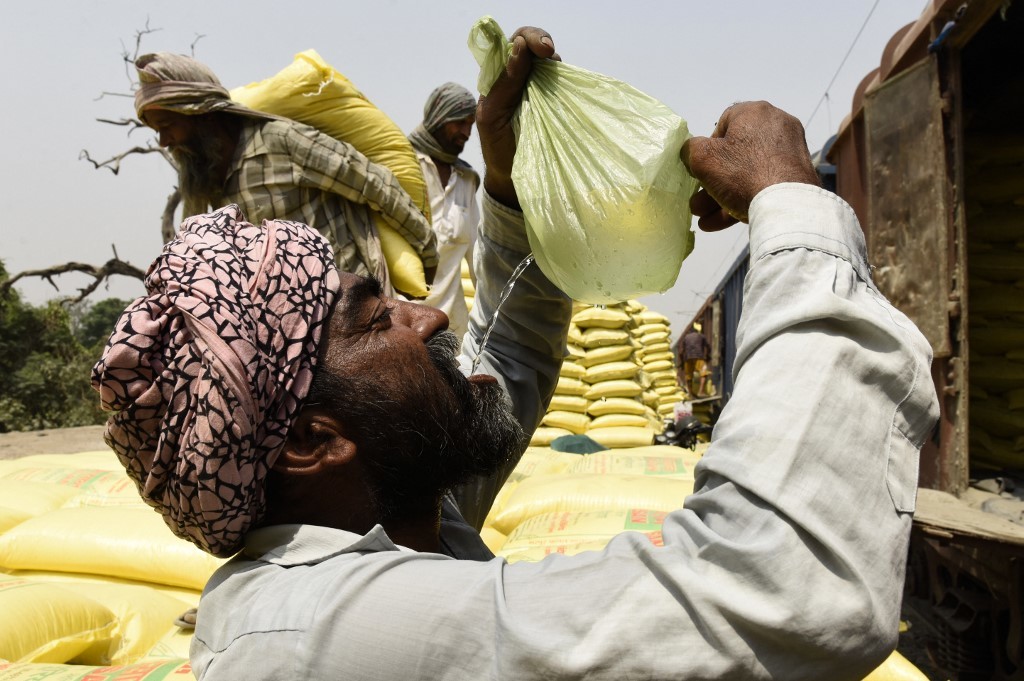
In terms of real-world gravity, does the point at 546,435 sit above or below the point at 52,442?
above

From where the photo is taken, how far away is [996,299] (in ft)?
13.7

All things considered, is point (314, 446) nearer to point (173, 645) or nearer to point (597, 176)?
point (597, 176)

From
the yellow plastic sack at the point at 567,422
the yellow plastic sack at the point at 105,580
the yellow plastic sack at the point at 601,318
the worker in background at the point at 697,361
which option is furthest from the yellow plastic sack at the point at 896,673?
the worker in background at the point at 697,361

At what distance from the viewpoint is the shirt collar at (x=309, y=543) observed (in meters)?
0.87

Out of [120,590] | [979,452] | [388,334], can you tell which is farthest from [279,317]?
[979,452]

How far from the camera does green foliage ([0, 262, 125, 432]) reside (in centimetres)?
1134

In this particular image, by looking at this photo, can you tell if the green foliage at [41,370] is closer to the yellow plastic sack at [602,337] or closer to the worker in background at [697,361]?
the yellow plastic sack at [602,337]

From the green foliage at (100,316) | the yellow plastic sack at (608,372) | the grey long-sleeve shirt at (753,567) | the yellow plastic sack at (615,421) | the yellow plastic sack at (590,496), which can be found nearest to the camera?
the grey long-sleeve shirt at (753,567)

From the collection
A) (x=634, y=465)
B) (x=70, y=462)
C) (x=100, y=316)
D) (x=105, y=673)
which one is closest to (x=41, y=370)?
(x=70, y=462)

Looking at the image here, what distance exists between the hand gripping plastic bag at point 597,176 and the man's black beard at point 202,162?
1.55 metres

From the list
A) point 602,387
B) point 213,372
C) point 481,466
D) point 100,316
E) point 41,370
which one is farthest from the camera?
point 100,316

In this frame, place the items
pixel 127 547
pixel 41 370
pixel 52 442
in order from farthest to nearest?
pixel 41 370 → pixel 52 442 → pixel 127 547

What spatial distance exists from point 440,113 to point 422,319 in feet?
8.30

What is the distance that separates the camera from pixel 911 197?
3.32 metres
